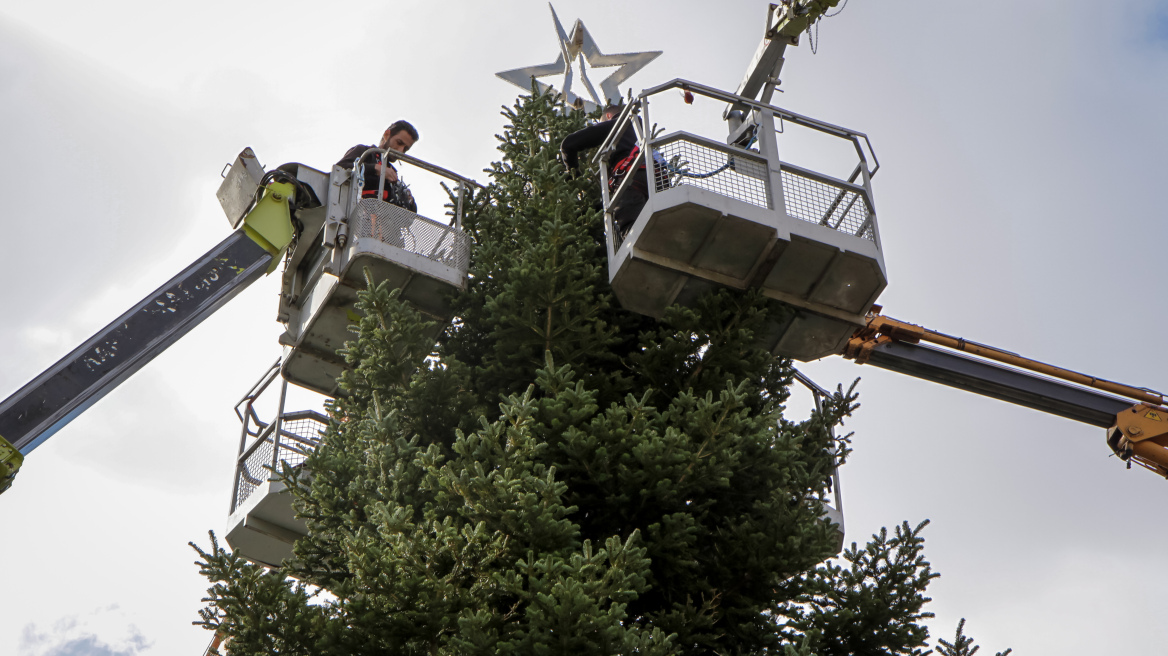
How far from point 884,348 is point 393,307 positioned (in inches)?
447

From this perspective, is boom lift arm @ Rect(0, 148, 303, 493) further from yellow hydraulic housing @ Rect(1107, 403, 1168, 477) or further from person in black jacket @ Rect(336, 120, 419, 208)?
yellow hydraulic housing @ Rect(1107, 403, 1168, 477)

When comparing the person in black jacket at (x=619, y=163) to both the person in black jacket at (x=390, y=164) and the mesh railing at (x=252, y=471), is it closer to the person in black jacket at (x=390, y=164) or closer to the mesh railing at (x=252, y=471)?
the person in black jacket at (x=390, y=164)

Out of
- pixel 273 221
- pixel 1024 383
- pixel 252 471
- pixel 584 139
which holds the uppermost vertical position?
pixel 1024 383

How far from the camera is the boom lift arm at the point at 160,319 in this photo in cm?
887

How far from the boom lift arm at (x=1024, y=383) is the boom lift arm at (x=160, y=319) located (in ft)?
32.3

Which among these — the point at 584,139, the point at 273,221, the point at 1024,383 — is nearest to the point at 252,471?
the point at 273,221

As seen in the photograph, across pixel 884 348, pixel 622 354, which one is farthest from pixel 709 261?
pixel 884 348

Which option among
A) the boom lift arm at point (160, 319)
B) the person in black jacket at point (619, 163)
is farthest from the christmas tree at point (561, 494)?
the boom lift arm at point (160, 319)

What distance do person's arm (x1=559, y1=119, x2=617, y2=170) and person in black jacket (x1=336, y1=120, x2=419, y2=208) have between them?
1594 mm

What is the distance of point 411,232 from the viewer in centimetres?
1023

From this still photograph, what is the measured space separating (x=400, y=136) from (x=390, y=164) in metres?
0.48

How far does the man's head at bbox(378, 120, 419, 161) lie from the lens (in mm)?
11656

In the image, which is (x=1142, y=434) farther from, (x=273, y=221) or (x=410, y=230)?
(x=273, y=221)

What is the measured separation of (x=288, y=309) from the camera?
1129 cm
